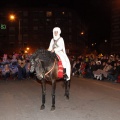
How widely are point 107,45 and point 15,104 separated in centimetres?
7082

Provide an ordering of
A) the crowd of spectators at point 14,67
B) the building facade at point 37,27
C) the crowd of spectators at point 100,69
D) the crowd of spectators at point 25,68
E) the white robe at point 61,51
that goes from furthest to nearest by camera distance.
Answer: the building facade at point 37,27
the crowd of spectators at point 14,67
the crowd of spectators at point 25,68
the crowd of spectators at point 100,69
the white robe at point 61,51

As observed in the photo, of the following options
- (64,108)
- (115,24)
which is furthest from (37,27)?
(64,108)

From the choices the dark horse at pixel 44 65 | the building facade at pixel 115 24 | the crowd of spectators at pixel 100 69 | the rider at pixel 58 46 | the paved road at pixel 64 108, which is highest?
the building facade at pixel 115 24

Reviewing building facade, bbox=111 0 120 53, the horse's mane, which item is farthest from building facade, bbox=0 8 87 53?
the horse's mane

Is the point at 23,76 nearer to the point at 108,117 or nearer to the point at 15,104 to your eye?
the point at 15,104

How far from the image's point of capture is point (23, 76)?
2230cm

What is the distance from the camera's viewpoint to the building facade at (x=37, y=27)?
323 ft

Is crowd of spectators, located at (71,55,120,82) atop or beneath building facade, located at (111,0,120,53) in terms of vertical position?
beneath

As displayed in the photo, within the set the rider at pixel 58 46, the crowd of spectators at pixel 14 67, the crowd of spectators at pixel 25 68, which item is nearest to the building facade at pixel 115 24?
the crowd of spectators at pixel 25 68

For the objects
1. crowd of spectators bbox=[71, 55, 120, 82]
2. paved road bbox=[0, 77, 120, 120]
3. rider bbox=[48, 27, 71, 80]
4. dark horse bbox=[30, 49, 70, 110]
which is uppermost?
rider bbox=[48, 27, 71, 80]

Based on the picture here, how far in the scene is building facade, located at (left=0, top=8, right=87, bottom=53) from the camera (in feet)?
323

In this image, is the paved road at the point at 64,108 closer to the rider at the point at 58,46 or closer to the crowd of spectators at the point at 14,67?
the rider at the point at 58,46

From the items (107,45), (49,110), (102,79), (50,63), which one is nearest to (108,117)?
(49,110)

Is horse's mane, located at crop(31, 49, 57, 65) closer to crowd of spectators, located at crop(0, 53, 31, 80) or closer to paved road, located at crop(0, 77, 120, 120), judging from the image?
paved road, located at crop(0, 77, 120, 120)
